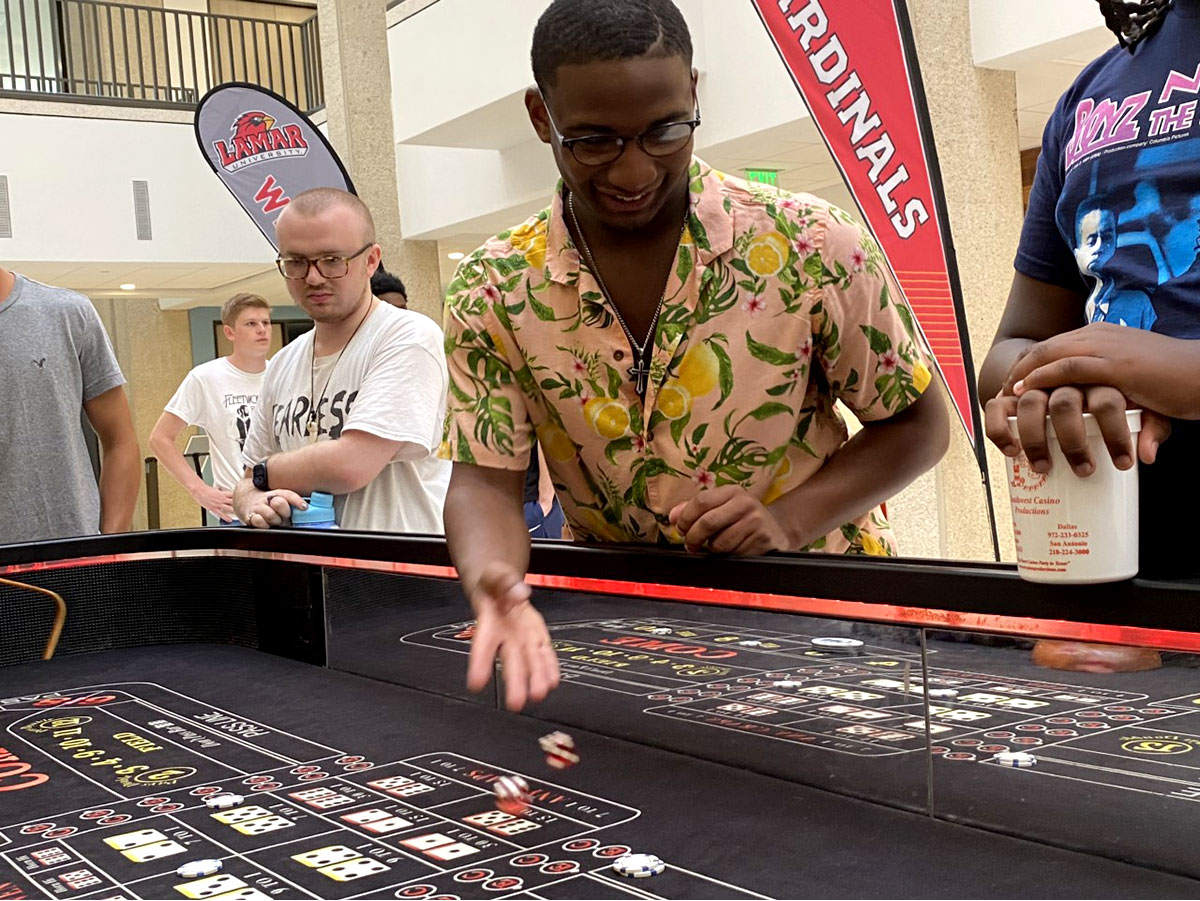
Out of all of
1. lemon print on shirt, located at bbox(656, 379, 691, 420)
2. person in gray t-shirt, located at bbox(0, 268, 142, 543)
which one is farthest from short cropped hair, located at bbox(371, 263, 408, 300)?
lemon print on shirt, located at bbox(656, 379, 691, 420)

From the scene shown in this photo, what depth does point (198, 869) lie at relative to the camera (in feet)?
3.79

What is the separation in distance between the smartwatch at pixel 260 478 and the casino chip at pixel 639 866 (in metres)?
1.65

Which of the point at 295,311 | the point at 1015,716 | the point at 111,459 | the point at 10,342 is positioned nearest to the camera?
the point at 1015,716

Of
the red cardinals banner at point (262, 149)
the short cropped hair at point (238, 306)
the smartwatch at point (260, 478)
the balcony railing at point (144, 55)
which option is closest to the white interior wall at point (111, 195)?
the balcony railing at point (144, 55)

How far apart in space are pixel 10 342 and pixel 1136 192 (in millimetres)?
2412

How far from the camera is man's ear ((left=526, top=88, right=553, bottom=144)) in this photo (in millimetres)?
1474

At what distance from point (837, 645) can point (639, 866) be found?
34cm

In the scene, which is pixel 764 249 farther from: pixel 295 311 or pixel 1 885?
pixel 295 311

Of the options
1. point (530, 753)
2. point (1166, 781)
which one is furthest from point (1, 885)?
point (1166, 781)

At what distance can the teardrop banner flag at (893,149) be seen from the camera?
3828 mm

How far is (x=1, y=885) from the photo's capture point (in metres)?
1.17

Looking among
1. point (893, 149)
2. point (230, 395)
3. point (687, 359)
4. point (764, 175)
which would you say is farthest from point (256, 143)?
point (687, 359)

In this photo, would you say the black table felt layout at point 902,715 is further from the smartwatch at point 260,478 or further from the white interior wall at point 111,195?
the white interior wall at point 111,195

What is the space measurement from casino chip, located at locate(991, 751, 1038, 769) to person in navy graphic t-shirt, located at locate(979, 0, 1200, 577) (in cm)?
18
